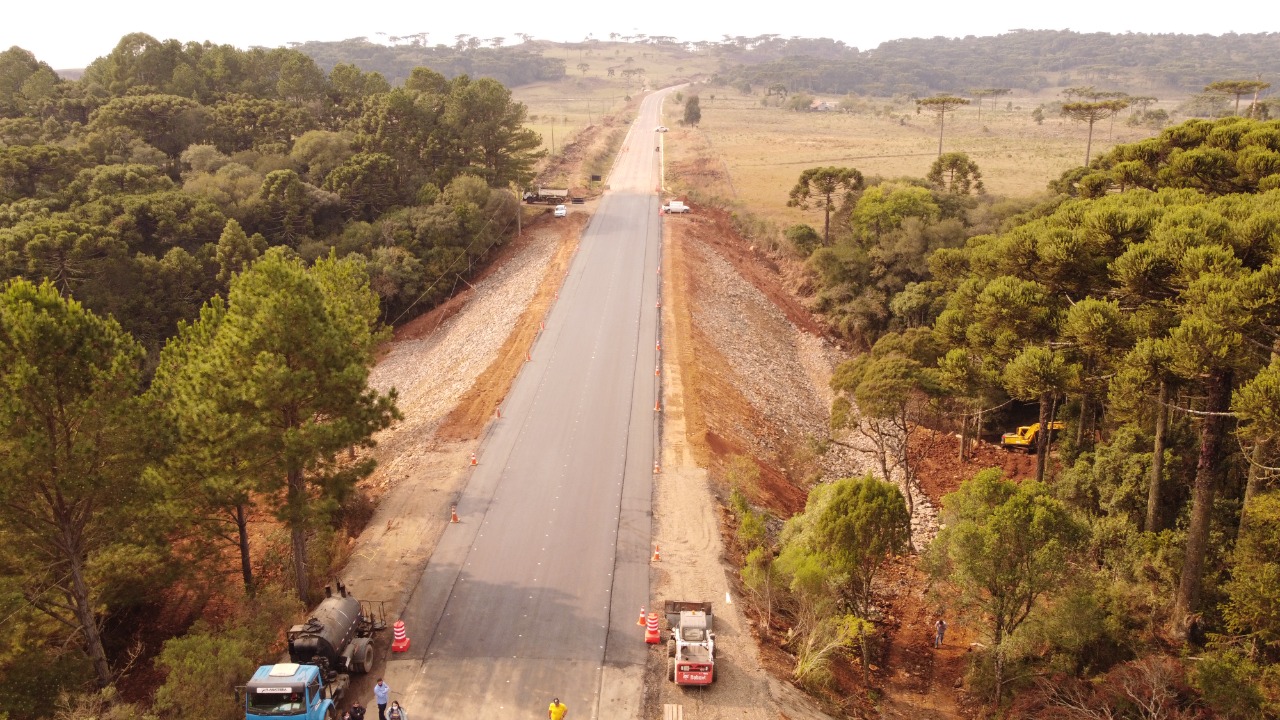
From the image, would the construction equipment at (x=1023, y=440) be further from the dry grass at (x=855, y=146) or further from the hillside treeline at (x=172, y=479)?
the dry grass at (x=855, y=146)

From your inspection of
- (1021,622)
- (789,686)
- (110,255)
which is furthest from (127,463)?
(110,255)

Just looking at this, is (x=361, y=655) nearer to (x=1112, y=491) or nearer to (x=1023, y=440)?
(x=1112, y=491)

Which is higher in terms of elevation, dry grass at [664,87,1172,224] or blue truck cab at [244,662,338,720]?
dry grass at [664,87,1172,224]

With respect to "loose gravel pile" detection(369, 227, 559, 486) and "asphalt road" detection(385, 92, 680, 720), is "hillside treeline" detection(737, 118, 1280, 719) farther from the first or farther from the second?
"loose gravel pile" detection(369, 227, 559, 486)

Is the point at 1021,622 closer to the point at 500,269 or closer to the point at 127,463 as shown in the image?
the point at 127,463

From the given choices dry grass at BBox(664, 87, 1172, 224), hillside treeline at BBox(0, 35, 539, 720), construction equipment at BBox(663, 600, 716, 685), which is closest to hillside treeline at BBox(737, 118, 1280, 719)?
construction equipment at BBox(663, 600, 716, 685)

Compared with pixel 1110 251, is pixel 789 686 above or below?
below
